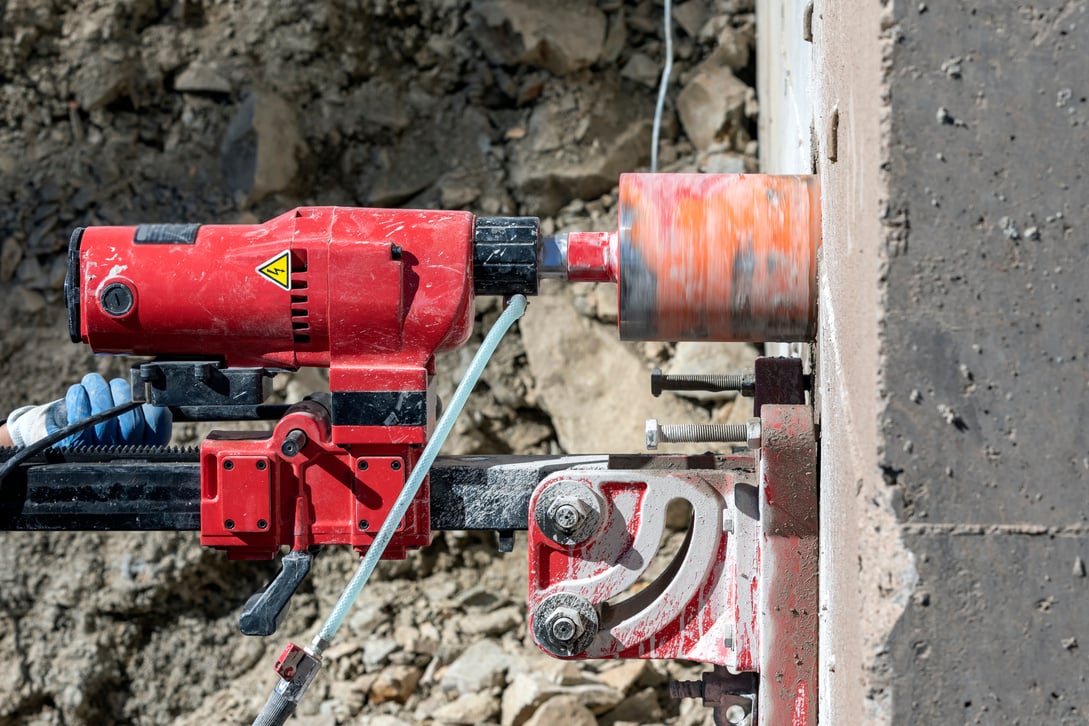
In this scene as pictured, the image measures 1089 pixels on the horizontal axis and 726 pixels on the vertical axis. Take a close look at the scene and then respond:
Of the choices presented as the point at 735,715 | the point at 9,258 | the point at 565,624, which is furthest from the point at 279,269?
the point at 9,258

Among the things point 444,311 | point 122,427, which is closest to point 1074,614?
point 444,311

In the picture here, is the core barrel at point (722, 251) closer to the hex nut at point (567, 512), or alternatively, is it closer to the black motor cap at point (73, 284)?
the hex nut at point (567, 512)

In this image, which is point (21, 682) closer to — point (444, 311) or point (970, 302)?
point (444, 311)

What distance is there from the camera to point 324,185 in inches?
123

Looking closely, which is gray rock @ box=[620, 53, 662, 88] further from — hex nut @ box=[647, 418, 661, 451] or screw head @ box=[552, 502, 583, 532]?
screw head @ box=[552, 502, 583, 532]

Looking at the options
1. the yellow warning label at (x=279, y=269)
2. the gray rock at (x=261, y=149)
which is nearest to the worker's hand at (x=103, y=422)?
the yellow warning label at (x=279, y=269)

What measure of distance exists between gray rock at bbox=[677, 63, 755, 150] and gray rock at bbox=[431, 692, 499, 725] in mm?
1546

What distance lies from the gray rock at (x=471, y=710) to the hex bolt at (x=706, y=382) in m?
1.25

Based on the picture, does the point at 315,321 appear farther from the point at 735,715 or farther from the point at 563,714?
the point at 563,714

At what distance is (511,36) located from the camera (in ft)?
10.2

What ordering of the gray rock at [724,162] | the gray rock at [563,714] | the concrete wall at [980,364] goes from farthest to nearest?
→ the gray rock at [724,162], the gray rock at [563,714], the concrete wall at [980,364]

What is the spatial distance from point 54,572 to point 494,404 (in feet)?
3.84

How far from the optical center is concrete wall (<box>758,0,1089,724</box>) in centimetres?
90

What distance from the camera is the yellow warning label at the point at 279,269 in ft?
4.49
